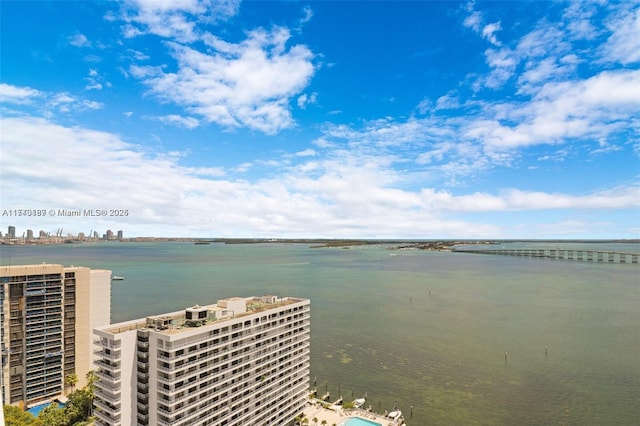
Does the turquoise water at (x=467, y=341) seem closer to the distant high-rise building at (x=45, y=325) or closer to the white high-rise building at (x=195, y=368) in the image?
the white high-rise building at (x=195, y=368)

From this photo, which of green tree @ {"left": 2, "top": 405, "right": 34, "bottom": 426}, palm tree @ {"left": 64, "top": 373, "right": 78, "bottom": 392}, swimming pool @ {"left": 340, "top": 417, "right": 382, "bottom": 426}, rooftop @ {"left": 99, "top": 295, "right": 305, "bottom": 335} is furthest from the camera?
palm tree @ {"left": 64, "top": 373, "right": 78, "bottom": 392}

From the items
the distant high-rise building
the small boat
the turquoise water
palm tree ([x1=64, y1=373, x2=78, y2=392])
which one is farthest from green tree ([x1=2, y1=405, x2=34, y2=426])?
the small boat

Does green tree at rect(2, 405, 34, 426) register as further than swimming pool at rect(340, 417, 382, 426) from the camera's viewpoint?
No

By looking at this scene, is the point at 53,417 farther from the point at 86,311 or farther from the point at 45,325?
the point at 86,311

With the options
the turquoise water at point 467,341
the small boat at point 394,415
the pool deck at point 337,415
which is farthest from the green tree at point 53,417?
the small boat at point 394,415

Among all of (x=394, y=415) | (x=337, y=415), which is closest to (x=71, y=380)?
(x=337, y=415)

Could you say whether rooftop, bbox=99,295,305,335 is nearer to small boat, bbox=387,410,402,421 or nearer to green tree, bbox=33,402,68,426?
green tree, bbox=33,402,68,426
